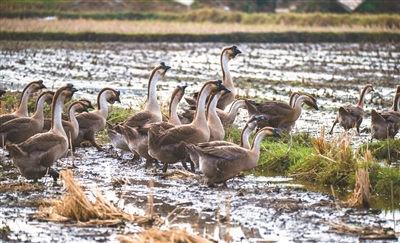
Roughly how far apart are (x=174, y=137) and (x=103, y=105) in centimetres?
344

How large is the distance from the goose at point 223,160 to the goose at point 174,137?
79 cm

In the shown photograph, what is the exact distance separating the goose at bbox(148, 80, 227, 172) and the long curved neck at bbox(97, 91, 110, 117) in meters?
2.66

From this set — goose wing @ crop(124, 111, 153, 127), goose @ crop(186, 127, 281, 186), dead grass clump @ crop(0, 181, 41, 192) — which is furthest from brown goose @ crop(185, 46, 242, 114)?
dead grass clump @ crop(0, 181, 41, 192)

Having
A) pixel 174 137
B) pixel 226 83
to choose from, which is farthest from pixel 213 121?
pixel 226 83

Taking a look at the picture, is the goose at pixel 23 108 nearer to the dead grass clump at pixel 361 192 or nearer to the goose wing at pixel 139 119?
the goose wing at pixel 139 119

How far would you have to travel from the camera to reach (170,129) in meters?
12.1

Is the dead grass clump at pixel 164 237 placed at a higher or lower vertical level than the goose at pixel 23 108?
lower

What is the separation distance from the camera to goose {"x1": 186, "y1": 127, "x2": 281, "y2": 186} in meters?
10.8

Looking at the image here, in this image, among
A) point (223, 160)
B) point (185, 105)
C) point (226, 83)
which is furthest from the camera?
point (185, 105)

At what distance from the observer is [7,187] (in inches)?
420

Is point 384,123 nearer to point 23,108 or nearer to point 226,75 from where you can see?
point 226,75

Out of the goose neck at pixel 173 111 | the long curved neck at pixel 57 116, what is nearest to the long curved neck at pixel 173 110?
the goose neck at pixel 173 111

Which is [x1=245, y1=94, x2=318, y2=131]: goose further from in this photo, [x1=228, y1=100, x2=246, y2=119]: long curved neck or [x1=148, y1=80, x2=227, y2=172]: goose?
[x1=148, y1=80, x2=227, y2=172]: goose

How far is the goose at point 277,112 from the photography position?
15.3 m
